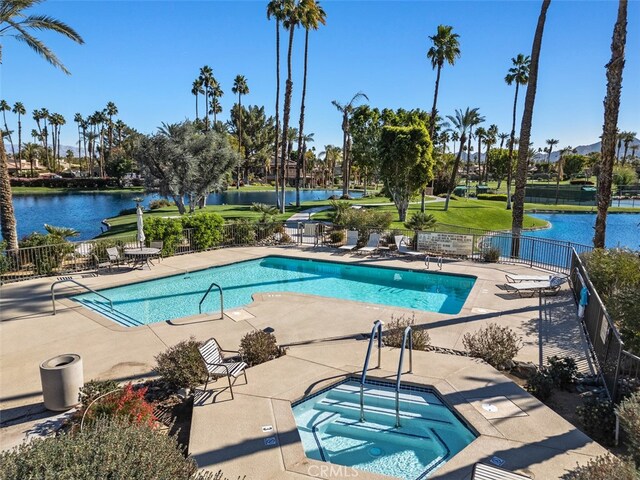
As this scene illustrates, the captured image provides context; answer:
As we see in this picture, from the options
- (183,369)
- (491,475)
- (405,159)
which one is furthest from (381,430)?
(405,159)

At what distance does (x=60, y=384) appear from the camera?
6.27 meters

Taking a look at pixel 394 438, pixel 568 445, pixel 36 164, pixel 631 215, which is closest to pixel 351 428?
pixel 394 438

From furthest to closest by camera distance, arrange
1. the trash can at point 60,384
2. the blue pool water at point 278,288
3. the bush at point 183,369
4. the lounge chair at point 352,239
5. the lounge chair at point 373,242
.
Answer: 1. the lounge chair at point 352,239
2. the lounge chair at point 373,242
3. the blue pool water at point 278,288
4. the bush at point 183,369
5. the trash can at point 60,384

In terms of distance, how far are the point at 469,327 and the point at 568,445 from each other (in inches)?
194

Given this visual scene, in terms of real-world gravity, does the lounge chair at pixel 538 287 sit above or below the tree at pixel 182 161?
below

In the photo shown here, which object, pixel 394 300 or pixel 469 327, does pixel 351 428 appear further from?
pixel 394 300

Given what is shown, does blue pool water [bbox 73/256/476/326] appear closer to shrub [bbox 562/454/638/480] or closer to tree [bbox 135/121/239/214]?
shrub [bbox 562/454/638/480]

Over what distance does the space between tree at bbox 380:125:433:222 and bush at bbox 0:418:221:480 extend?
25.0 m

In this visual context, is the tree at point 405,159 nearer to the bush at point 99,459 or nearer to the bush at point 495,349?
the bush at point 495,349

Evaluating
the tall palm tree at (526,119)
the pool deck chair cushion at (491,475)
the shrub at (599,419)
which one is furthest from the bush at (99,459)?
the tall palm tree at (526,119)

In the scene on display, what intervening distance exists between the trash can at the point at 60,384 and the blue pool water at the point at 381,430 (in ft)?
11.5

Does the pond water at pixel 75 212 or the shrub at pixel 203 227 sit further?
the pond water at pixel 75 212

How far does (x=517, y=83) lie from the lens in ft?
150

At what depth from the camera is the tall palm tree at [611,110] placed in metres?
13.1
